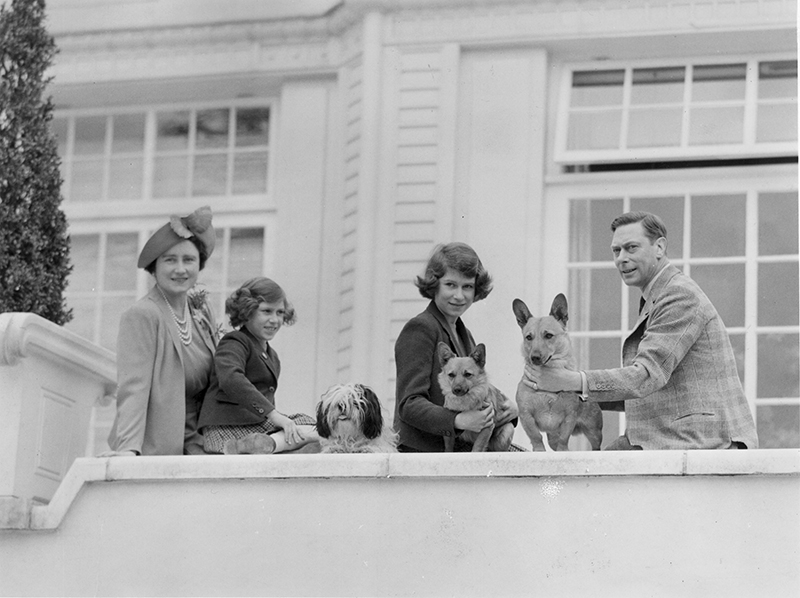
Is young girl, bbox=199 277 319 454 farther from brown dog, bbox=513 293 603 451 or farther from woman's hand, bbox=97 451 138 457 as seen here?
brown dog, bbox=513 293 603 451

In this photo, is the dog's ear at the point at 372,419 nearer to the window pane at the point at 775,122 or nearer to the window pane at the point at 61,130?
the window pane at the point at 775,122

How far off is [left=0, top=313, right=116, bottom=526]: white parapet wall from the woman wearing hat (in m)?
0.33

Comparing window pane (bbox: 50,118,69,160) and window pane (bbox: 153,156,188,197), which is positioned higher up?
window pane (bbox: 50,118,69,160)

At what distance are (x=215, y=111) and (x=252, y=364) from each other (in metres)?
4.14

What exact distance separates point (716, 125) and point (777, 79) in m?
0.47

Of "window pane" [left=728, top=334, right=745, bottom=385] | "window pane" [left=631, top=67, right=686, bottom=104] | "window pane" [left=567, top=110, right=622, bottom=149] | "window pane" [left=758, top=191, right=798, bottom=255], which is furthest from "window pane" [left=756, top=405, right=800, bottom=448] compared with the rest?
"window pane" [left=631, top=67, right=686, bottom=104]

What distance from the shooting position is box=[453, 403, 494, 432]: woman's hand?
5367 millimetres

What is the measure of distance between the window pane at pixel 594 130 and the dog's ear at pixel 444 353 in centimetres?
381

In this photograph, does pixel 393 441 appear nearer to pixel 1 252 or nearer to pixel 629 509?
pixel 629 509

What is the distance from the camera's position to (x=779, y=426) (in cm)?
836

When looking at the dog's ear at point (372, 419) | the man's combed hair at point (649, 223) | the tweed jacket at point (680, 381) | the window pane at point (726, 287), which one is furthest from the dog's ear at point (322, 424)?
the window pane at point (726, 287)

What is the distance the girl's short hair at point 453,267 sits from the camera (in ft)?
18.5

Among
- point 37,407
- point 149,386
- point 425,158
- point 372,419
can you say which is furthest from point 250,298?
point 425,158

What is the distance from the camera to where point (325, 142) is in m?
9.41
